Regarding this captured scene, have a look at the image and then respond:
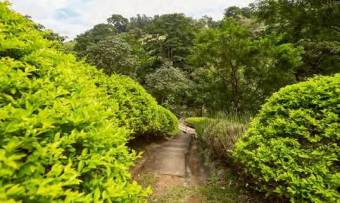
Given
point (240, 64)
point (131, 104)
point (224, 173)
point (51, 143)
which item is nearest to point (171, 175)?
point (224, 173)

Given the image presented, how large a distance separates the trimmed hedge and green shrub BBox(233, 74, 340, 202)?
2.22 metres

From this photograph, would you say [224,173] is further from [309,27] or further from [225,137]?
[309,27]

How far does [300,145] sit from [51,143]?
330cm

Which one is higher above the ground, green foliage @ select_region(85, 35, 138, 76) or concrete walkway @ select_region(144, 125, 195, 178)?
green foliage @ select_region(85, 35, 138, 76)

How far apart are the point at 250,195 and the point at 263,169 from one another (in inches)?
54.6

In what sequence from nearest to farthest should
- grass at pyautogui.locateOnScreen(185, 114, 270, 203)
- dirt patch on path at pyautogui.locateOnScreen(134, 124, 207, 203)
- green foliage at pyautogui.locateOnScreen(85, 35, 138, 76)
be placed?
grass at pyautogui.locateOnScreen(185, 114, 270, 203) → dirt patch on path at pyautogui.locateOnScreen(134, 124, 207, 203) → green foliage at pyautogui.locateOnScreen(85, 35, 138, 76)

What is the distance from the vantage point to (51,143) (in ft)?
5.77

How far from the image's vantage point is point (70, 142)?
6.05 ft

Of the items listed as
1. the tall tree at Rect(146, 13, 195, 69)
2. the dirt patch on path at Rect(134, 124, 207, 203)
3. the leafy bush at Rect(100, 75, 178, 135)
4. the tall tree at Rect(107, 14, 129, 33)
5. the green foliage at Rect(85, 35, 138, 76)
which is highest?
the tall tree at Rect(107, 14, 129, 33)

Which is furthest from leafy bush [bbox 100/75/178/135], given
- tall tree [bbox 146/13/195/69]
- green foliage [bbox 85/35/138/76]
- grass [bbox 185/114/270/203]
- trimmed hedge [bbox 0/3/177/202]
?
tall tree [bbox 146/13/195/69]

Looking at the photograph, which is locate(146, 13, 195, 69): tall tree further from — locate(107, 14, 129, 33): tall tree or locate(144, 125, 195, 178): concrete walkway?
locate(107, 14, 129, 33): tall tree

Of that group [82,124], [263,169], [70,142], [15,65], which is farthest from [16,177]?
[263,169]

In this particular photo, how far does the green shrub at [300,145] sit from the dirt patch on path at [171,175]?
154cm

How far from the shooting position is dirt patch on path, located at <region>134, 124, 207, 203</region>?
571 cm
